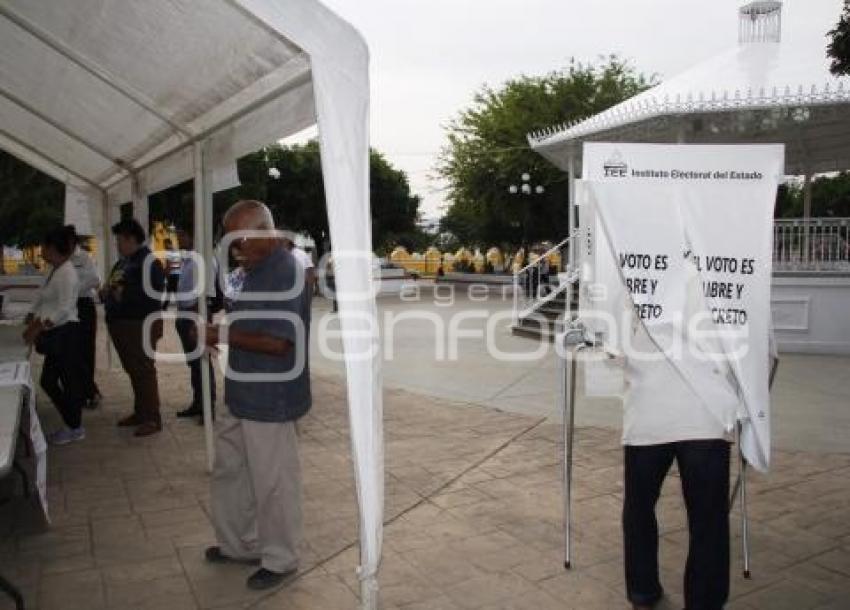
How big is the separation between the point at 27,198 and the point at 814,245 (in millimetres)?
20079

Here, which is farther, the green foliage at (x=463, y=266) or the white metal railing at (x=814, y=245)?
the green foliage at (x=463, y=266)

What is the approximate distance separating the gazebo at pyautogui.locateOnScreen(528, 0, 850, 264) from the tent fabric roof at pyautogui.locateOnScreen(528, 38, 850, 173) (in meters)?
0.01

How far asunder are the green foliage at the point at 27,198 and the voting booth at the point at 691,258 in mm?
20027

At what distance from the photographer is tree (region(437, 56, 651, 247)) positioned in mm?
26094

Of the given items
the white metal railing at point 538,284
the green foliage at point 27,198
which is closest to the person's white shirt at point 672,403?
the white metal railing at point 538,284

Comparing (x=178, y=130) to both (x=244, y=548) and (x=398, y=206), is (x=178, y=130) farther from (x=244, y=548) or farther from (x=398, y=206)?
(x=398, y=206)

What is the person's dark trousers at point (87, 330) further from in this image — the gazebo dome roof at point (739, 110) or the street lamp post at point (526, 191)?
the street lamp post at point (526, 191)

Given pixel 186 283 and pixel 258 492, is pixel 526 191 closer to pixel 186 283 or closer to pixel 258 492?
pixel 186 283

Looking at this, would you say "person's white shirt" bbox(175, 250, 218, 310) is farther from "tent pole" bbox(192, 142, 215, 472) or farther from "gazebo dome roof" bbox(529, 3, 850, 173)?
"gazebo dome roof" bbox(529, 3, 850, 173)

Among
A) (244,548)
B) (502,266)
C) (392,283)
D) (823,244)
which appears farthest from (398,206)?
(244,548)

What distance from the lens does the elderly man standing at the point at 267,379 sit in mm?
3426

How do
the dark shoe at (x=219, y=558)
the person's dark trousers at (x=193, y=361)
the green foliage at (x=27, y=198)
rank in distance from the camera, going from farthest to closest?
1. the green foliage at (x=27, y=198)
2. the person's dark trousers at (x=193, y=361)
3. the dark shoe at (x=219, y=558)

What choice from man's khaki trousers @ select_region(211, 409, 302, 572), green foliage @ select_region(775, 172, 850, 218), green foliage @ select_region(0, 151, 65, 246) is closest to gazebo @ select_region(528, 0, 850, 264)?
man's khaki trousers @ select_region(211, 409, 302, 572)

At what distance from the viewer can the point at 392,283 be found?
85.1ft
